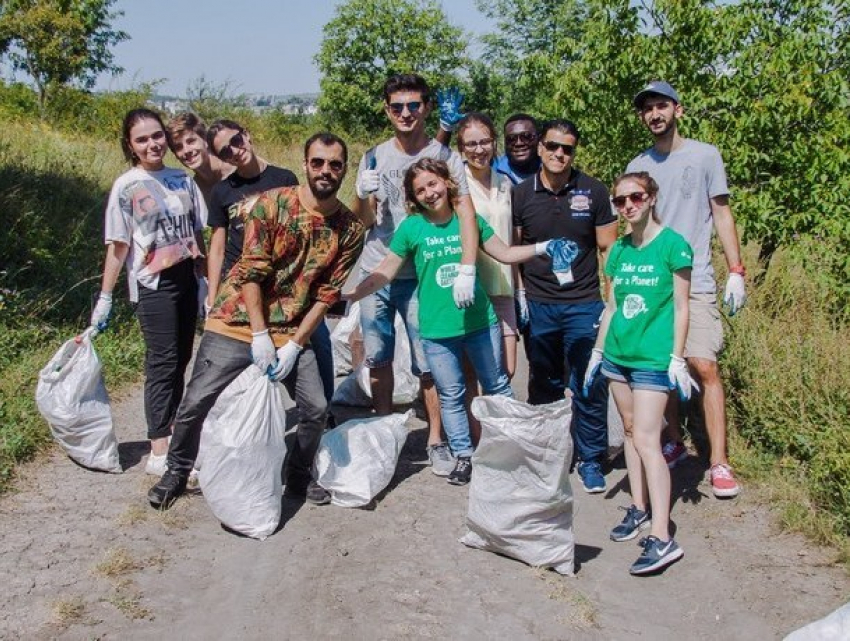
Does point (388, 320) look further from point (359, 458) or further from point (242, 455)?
point (242, 455)

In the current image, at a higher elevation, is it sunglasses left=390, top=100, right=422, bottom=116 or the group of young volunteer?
sunglasses left=390, top=100, right=422, bottom=116

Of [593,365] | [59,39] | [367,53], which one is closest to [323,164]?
[593,365]

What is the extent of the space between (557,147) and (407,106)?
80cm

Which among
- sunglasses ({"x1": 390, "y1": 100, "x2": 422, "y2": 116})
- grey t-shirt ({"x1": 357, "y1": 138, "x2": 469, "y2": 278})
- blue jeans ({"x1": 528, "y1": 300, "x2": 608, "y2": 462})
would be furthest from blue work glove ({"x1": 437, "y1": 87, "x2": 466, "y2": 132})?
blue jeans ({"x1": 528, "y1": 300, "x2": 608, "y2": 462})

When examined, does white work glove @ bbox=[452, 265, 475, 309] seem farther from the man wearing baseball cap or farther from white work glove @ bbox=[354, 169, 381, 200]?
the man wearing baseball cap

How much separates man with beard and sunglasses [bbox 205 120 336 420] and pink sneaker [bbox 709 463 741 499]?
201cm

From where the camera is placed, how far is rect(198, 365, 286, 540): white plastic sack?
4.00 meters

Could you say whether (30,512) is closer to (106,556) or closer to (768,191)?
(106,556)

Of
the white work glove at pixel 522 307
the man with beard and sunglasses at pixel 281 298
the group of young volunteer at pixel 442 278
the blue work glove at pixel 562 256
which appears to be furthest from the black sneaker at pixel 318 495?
the blue work glove at pixel 562 256

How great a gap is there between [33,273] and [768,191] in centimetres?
600

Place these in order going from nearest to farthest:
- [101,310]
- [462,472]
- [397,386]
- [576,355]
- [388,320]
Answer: [101,310], [462,472], [576,355], [388,320], [397,386]

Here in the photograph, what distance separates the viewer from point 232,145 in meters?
4.74

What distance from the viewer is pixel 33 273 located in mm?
7746

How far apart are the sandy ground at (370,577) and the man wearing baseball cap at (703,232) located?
0.39 metres
